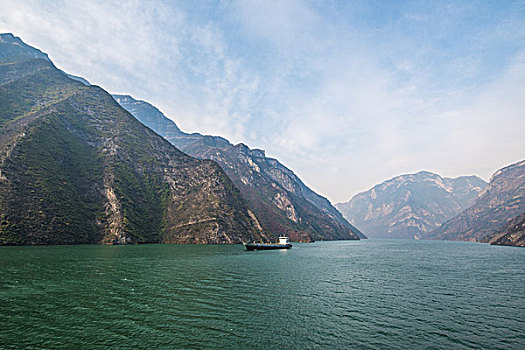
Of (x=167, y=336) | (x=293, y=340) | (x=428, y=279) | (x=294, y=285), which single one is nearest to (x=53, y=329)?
(x=167, y=336)

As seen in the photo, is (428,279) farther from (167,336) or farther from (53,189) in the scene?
(53,189)

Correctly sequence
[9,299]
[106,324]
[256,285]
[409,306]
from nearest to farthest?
[106,324], [9,299], [409,306], [256,285]

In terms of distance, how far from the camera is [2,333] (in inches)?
1157

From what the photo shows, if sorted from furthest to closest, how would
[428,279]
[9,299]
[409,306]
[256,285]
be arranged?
[428,279]
[256,285]
[409,306]
[9,299]

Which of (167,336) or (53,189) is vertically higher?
(53,189)

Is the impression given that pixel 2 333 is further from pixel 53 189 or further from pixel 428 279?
pixel 53 189

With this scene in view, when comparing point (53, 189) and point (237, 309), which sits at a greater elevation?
point (53, 189)

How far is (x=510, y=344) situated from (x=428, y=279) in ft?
156

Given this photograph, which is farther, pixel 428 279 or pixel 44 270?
pixel 428 279

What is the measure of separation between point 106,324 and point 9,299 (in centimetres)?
2062

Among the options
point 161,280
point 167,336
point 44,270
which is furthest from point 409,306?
point 44,270

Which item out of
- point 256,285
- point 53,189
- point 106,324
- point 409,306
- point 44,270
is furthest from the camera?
point 53,189

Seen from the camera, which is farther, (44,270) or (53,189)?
(53,189)

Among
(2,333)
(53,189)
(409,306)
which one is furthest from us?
(53,189)
